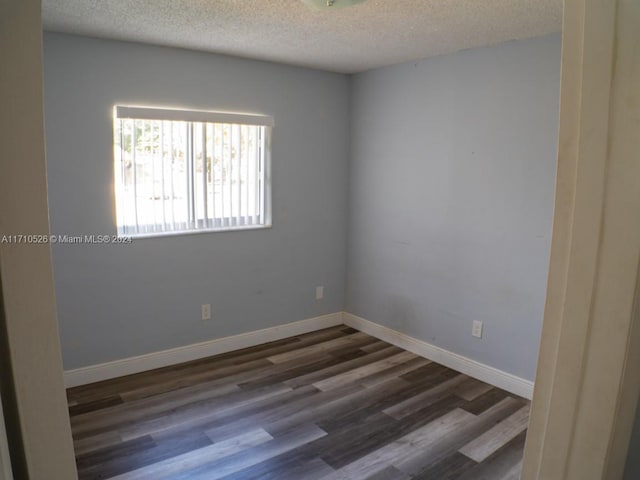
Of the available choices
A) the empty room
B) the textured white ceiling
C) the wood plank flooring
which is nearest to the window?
the empty room

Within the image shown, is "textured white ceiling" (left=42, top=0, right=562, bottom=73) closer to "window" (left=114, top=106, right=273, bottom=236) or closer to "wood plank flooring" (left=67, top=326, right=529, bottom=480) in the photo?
"window" (left=114, top=106, right=273, bottom=236)

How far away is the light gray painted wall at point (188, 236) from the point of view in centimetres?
288

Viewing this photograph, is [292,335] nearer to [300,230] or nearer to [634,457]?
[300,230]

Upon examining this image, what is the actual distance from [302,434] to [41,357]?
90.4 inches

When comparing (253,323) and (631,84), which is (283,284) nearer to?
(253,323)

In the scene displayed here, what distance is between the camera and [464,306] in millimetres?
3344

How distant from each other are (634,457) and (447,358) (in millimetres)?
3031

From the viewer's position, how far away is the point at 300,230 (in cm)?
400

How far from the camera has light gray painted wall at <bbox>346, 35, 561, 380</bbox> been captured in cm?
286

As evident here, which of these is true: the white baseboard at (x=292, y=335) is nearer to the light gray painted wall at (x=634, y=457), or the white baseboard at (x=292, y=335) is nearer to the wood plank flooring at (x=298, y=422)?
the wood plank flooring at (x=298, y=422)

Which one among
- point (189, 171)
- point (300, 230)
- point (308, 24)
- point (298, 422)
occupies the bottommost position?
point (298, 422)

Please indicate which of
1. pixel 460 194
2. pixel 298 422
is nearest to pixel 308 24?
pixel 460 194

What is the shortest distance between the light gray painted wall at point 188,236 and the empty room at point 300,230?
2 cm

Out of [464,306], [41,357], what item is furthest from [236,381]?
[41,357]
